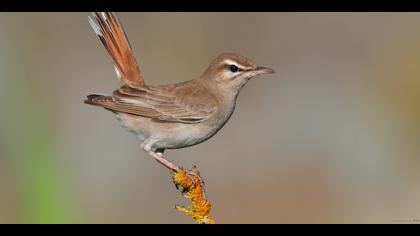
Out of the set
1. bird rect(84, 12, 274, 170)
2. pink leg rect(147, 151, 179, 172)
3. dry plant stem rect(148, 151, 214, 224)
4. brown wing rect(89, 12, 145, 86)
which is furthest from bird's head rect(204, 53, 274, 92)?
dry plant stem rect(148, 151, 214, 224)

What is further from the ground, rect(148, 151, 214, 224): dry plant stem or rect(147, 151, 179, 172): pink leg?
rect(147, 151, 179, 172): pink leg

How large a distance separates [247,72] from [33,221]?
2341 mm

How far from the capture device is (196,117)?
216 inches

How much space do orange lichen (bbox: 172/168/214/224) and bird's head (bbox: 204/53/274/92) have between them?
1.23 m

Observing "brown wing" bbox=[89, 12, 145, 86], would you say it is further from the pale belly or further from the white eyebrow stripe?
the white eyebrow stripe

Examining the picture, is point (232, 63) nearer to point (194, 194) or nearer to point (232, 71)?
point (232, 71)

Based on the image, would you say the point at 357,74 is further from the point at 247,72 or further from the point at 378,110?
the point at 247,72

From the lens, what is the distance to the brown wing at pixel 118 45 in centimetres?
563

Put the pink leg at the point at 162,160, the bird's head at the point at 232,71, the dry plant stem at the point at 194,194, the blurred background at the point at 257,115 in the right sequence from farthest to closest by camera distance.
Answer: the blurred background at the point at 257,115 < the bird's head at the point at 232,71 < the pink leg at the point at 162,160 < the dry plant stem at the point at 194,194

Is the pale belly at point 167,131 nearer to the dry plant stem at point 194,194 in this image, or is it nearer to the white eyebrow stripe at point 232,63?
the white eyebrow stripe at point 232,63

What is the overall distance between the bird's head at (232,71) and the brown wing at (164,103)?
184 millimetres

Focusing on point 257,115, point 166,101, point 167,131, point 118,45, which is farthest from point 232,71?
point 257,115

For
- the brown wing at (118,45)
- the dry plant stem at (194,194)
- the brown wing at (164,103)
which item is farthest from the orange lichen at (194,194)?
the brown wing at (118,45)

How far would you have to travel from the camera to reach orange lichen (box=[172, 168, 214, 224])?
4.02 metres
